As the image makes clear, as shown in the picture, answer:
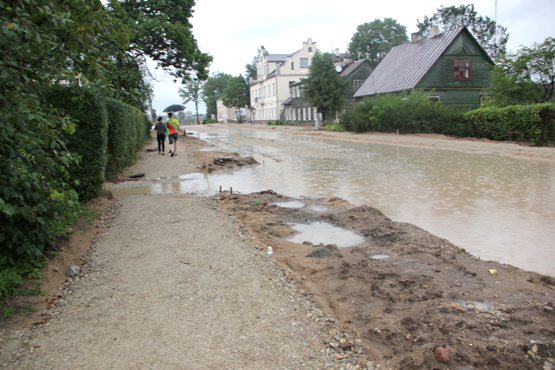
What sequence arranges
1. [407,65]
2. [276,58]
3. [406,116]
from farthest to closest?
[276,58]
[407,65]
[406,116]

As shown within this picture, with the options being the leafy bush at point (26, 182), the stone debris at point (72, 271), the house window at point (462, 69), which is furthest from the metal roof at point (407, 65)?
the leafy bush at point (26, 182)

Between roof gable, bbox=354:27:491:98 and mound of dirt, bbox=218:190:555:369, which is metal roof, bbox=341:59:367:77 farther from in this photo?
mound of dirt, bbox=218:190:555:369

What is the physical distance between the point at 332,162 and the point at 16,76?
15.2 metres

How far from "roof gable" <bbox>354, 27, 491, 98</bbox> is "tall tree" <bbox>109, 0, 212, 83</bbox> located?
755 inches

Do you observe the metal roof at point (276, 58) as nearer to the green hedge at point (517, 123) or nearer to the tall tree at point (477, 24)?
the tall tree at point (477, 24)

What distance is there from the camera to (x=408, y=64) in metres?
42.9

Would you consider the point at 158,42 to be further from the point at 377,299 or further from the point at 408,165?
the point at 377,299

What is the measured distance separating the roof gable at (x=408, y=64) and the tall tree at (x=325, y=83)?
3255 millimetres

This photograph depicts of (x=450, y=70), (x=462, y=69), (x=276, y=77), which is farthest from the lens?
(x=276, y=77)

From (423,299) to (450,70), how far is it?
40.4 m

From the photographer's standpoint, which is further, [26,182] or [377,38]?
[377,38]

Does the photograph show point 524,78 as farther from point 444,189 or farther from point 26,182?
point 26,182

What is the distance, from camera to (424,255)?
5547mm

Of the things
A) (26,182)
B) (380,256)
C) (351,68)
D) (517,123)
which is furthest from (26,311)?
(351,68)
